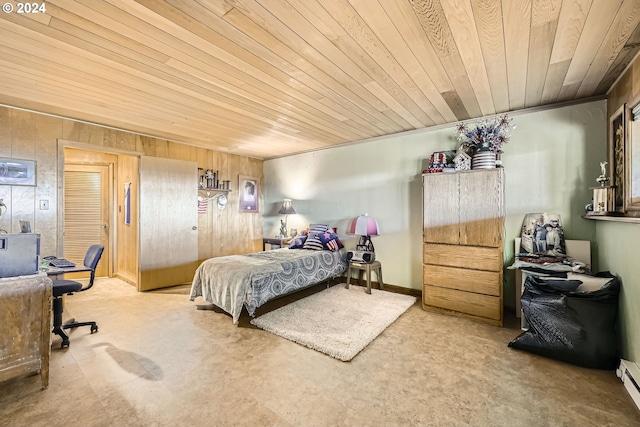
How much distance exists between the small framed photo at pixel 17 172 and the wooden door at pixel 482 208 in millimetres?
5015

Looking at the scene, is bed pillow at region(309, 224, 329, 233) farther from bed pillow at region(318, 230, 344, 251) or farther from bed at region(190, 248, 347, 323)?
bed at region(190, 248, 347, 323)

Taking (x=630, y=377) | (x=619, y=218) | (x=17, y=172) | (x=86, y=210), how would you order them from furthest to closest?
(x=86, y=210) → (x=17, y=172) → (x=619, y=218) → (x=630, y=377)

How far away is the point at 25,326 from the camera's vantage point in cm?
185

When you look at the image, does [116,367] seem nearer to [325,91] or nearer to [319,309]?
[319,309]

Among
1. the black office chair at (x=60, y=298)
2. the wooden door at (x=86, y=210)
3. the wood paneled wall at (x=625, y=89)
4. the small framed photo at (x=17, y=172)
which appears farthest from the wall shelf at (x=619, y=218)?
the wooden door at (x=86, y=210)

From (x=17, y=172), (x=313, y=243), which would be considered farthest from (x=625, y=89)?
(x=17, y=172)

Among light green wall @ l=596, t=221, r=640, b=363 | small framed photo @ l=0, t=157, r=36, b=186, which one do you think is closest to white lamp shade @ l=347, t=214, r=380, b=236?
light green wall @ l=596, t=221, r=640, b=363

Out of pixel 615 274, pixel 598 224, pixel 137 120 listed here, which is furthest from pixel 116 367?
pixel 598 224

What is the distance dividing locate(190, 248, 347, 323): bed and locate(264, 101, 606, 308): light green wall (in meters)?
1.11

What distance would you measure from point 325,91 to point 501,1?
1483 mm

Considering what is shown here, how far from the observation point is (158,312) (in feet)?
10.9

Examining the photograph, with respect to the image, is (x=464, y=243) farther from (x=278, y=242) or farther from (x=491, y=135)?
(x=278, y=242)

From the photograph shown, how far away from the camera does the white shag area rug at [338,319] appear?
250 cm

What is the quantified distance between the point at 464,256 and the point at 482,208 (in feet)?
1.89
